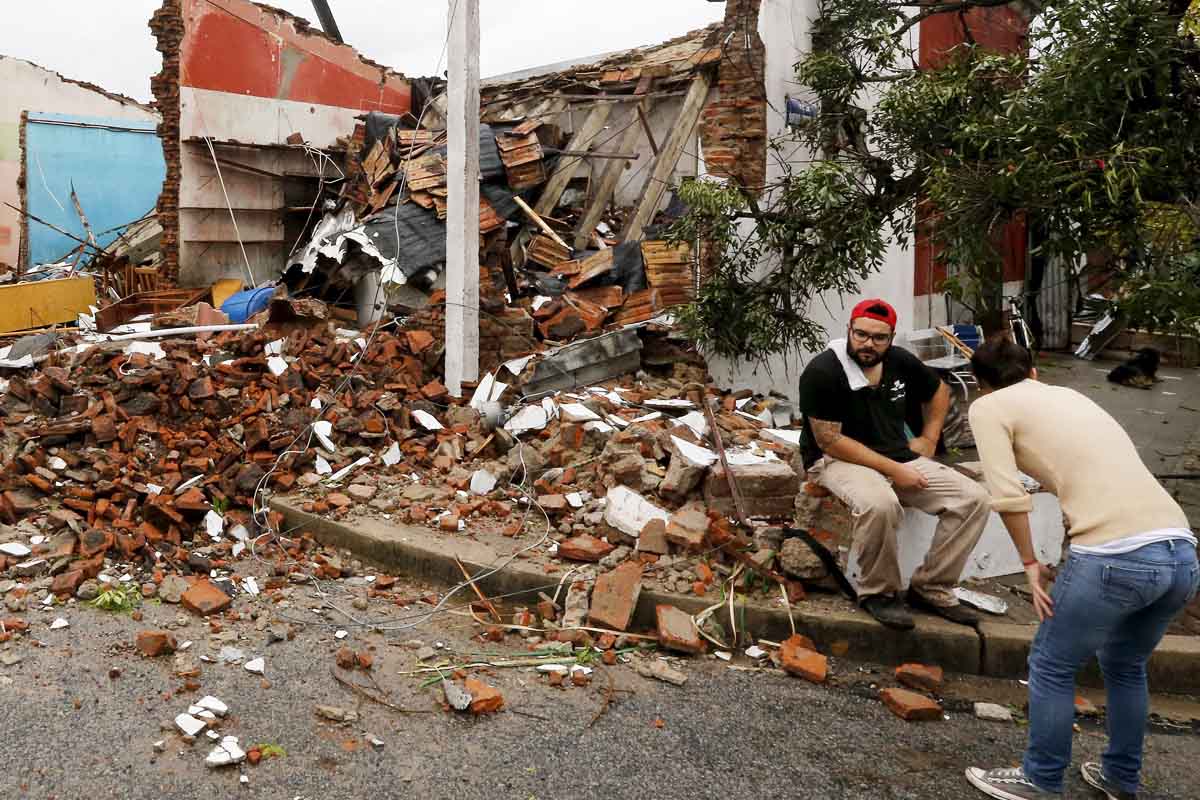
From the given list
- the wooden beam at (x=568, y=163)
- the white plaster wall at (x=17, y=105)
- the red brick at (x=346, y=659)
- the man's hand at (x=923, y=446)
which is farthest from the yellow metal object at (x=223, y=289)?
the white plaster wall at (x=17, y=105)

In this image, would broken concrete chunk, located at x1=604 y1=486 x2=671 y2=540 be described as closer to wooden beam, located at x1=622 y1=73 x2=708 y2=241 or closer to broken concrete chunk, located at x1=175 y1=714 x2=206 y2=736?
broken concrete chunk, located at x1=175 y1=714 x2=206 y2=736

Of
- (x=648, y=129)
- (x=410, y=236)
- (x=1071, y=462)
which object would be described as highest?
(x=648, y=129)

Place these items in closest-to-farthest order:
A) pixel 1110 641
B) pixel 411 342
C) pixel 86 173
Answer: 1. pixel 1110 641
2. pixel 411 342
3. pixel 86 173

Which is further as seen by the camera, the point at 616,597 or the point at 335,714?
the point at 616,597

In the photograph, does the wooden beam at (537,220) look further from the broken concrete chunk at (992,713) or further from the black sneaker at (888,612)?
the broken concrete chunk at (992,713)

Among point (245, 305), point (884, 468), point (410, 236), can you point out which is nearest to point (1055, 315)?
point (410, 236)

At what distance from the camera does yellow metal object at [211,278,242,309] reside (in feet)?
38.8

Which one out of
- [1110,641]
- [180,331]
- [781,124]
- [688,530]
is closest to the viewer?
[1110,641]

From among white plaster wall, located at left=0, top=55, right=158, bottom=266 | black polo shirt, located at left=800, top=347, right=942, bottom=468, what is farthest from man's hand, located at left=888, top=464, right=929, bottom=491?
white plaster wall, located at left=0, top=55, right=158, bottom=266

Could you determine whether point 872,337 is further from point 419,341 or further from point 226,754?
point 419,341

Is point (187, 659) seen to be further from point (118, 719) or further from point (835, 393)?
point (835, 393)

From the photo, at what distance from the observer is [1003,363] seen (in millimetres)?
3805

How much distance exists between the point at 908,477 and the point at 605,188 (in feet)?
→ 23.2

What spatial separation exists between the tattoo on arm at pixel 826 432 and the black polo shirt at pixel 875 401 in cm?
3
